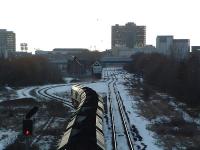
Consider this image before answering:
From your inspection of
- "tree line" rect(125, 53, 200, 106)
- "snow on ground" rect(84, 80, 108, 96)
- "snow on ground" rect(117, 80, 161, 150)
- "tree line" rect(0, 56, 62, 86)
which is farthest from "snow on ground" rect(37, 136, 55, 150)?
"tree line" rect(0, 56, 62, 86)

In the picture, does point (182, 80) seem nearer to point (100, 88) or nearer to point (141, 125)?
point (100, 88)

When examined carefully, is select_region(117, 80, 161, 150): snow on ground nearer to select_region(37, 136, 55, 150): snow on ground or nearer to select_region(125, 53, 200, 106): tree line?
select_region(37, 136, 55, 150): snow on ground

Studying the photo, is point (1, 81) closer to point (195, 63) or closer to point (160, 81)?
point (160, 81)

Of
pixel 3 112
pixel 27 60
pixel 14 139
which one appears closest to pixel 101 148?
pixel 14 139

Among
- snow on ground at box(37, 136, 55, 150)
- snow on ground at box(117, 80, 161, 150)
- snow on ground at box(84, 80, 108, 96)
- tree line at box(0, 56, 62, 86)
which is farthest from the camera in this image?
tree line at box(0, 56, 62, 86)

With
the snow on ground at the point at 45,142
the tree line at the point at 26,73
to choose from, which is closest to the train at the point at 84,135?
the snow on ground at the point at 45,142

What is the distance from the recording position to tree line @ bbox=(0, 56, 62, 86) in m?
77.0

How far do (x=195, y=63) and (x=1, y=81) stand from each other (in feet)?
113

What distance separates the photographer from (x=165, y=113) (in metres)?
A: 35.7

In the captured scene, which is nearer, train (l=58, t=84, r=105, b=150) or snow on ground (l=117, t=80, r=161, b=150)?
train (l=58, t=84, r=105, b=150)

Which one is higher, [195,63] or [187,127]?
[195,63]

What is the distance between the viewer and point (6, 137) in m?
24.9

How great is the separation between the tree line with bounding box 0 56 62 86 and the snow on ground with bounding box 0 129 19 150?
46897mm

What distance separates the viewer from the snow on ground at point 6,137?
2259 centimetres
